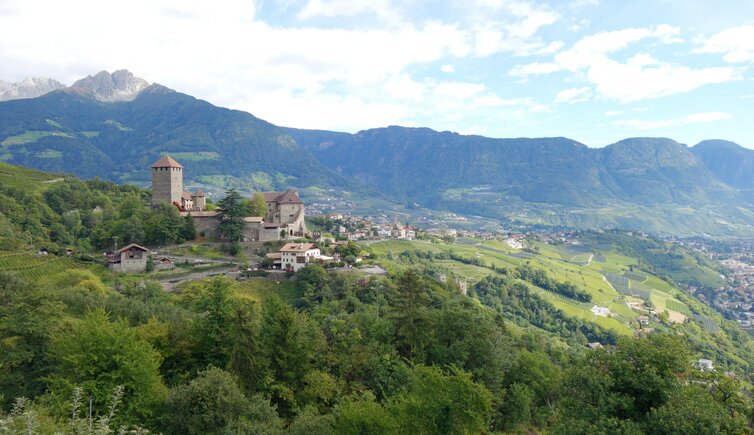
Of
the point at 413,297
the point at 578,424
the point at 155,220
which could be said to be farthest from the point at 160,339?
the point at 155,220

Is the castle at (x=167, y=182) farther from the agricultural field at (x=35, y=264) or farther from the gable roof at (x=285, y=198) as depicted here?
the agricultural field at (x=35, y=264)

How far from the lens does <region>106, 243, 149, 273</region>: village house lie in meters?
55.2

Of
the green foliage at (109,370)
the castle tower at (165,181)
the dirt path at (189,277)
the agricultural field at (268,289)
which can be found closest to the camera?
the green foliage at (109,370)

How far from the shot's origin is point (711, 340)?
9038 cm

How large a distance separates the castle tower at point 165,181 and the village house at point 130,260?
12.1 metres

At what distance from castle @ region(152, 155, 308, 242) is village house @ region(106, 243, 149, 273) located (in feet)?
29.5

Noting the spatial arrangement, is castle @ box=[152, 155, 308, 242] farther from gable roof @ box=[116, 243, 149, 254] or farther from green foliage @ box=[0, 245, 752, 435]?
green foliage @ box=[0, 245, 752, 435]

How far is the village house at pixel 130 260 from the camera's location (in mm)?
55156

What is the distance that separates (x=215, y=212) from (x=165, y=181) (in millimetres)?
9073

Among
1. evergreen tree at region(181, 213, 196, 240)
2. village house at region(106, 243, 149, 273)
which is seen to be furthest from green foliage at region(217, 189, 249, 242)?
village house at region(106, 243, 149, 273)

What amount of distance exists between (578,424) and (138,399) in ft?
63.9

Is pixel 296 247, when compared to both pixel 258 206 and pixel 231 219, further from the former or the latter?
pixel 258 206

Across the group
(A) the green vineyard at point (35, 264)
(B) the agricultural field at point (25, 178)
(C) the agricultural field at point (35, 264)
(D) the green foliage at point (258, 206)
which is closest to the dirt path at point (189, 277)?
(C) the agricultural field at point (35, 264)

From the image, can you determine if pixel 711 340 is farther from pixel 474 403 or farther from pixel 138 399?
pixel 138 399
